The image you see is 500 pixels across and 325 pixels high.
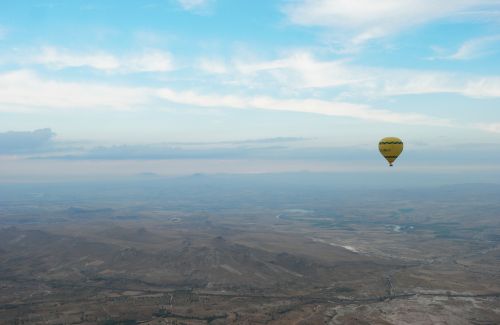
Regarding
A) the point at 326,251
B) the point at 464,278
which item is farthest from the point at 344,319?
the point at 326,251

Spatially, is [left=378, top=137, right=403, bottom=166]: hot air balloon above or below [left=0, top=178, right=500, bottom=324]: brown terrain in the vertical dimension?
above

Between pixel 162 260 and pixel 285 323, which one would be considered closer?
pixel 285 323

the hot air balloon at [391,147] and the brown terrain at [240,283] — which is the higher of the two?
the hot air balloon at [391,147]

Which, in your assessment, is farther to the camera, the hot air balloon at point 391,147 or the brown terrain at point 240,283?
the brown terrain at point 240,283

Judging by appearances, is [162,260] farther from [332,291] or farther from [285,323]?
[285,323]

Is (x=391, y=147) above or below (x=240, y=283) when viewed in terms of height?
above

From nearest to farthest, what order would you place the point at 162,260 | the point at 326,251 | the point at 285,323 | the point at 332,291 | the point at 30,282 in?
the point at 285,323 < the point at 332,291 < the point at 30,282 < the point at 162,260 < the point at 326,251

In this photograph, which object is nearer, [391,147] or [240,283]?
[391,147]

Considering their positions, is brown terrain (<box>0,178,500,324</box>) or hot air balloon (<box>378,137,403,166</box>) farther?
brown terrain (<box>0,178,500,324</box>)
